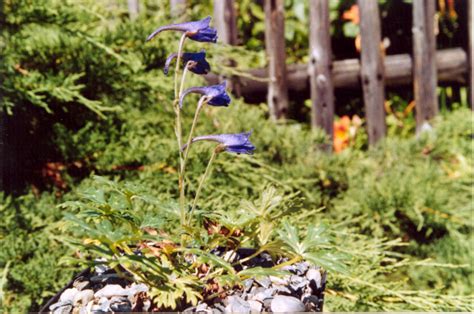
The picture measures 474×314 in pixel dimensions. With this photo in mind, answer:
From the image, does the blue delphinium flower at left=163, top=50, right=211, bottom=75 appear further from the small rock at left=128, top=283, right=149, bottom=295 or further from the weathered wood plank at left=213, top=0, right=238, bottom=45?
the weathered wood plank at left=213, top=0, right=238, bottom=45

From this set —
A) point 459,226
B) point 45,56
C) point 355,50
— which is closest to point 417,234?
point 459,226

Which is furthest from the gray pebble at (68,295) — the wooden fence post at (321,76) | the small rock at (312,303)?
the wooden fence post at (321,76)

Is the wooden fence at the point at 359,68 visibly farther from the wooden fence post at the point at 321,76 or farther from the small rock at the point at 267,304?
the small rock at the point at 267,304

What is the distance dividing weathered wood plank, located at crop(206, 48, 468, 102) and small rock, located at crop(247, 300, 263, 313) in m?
2.45

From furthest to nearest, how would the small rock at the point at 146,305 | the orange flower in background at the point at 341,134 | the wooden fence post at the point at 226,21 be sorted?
the orange flower in background at the point at 341,134
the wooden fence post at the point at 226,21
the small rock at the point at 146,305

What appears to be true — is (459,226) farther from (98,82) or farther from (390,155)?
(98,82)

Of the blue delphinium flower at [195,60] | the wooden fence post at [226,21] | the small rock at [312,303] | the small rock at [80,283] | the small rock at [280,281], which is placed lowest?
the small rock at [312,303]

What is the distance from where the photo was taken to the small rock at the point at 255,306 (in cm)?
90

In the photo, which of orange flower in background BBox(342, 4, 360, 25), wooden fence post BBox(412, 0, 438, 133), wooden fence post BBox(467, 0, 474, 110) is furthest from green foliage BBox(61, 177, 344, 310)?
orange flower in background BBox(342, 4, 360, 25)

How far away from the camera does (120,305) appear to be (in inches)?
35.8

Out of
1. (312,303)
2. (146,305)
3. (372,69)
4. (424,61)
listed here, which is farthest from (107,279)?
(424,61)

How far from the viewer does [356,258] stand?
154 centimetres

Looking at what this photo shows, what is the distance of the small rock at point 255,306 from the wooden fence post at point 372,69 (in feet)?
8.31

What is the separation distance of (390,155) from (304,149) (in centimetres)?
50
